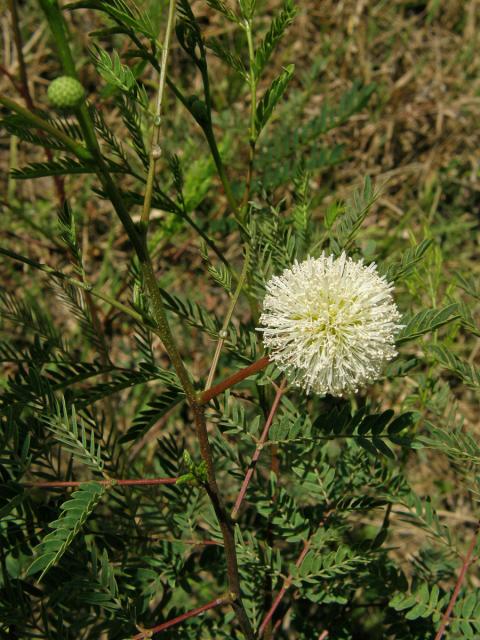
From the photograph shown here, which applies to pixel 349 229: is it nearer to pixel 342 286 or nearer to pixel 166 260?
pixel 342 286

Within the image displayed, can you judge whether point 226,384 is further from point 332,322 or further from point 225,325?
point 332,322

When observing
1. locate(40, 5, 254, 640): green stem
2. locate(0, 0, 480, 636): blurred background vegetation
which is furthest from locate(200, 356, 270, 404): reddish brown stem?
locate(0, 0, 480, 636): blurred background vegetation

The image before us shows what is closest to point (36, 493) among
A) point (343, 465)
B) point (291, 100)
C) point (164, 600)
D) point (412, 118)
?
point (164, 600)

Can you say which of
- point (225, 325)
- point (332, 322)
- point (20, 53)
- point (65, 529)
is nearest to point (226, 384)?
point (225, 325)

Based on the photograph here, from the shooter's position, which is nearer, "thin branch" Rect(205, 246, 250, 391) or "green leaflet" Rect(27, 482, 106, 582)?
"green leaflet" Rect(27, 482, 106, 582)

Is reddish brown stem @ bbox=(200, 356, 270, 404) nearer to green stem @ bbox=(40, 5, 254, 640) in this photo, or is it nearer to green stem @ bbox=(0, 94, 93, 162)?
green stem @ bbox=(40, 5, 254, 640)

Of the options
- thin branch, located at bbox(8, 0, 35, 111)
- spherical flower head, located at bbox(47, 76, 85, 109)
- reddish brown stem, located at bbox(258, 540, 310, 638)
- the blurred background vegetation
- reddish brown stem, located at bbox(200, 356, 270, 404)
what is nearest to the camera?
spherical flower head, located at bbox(47, 76, 85, 109)

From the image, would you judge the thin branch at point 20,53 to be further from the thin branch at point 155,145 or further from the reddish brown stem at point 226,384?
the reddish brown stem at point 226,384
